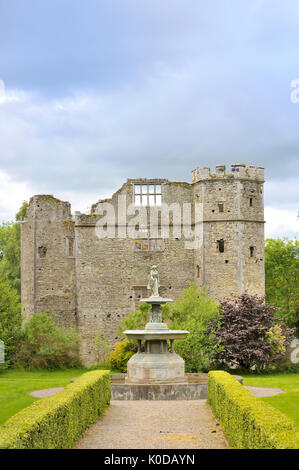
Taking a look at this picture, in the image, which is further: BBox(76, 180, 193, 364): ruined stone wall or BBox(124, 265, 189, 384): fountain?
BBox(76, 180, 193, 364): ruined stone wall

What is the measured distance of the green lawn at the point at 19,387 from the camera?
1766cm

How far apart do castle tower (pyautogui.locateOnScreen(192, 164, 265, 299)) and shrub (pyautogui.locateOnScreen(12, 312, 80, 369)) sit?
9.55m

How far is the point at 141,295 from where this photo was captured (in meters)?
40.1

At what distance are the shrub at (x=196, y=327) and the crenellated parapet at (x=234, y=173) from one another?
7.67 m

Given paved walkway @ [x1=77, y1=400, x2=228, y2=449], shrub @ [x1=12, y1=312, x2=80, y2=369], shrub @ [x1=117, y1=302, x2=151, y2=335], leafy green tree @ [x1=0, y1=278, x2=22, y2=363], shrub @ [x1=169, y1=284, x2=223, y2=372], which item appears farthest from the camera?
shrub @ [x1=12, y1=312, x2=80, y2=369]

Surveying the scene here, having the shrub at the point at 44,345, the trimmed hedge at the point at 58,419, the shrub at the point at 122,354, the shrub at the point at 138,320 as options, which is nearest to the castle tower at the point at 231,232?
the shrub at the point at 138,320

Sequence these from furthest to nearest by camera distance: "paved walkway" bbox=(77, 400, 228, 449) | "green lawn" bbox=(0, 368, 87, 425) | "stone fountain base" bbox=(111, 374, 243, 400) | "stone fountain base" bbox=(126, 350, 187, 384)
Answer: "stone fountain base" bbox=(126, 350, 187, 384) < "stone fountain base" bbox=(111, 374, 243, 400) < "green lawn" bbox=(0, 368, 87, 425) < "paved walkway" bbox=(77, 400, 228, 449)

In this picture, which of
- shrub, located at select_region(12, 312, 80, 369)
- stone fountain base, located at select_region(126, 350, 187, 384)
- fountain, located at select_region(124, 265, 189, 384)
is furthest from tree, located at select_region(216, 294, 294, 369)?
stone fountain base, located at select_region(126, 350, 187, 384)

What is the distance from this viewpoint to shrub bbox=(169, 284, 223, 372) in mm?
31422

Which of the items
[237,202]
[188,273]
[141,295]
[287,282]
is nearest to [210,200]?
→ [237,202]

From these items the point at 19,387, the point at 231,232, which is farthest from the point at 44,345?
the point at 231,232

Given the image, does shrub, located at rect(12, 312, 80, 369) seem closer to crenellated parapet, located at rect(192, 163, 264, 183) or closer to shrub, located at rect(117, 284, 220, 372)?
shrub, located at rect(117, 284, 220, 372)

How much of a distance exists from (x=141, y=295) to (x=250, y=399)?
2701 centimetres
